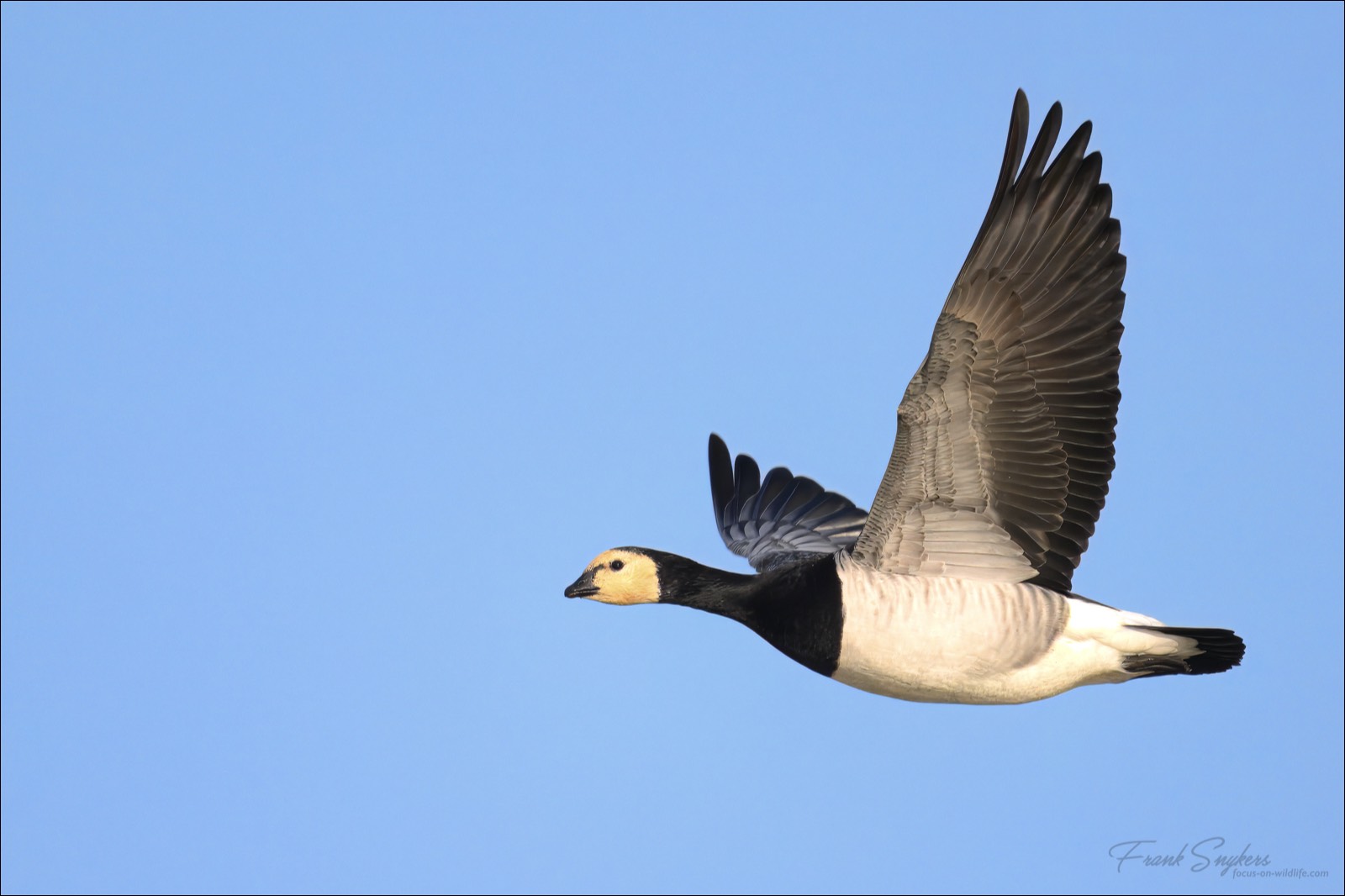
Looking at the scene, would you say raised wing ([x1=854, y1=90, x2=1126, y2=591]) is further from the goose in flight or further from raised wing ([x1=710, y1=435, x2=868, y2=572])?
raised wing ([x1=710, y1=435, x2=868, y2=572])

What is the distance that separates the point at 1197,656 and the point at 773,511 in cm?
592

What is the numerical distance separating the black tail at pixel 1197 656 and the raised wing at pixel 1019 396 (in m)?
0.94

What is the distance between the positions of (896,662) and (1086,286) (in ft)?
10.4

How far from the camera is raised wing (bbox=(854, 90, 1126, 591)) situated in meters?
11.1

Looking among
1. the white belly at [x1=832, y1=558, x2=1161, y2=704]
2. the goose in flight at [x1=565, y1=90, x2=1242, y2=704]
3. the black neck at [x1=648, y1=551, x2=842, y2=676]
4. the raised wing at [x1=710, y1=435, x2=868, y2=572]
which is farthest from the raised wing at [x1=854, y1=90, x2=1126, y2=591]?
the raised wing at [x1=710, y1=435, x2=868, y2=572]

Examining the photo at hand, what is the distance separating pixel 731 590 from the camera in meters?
12.7

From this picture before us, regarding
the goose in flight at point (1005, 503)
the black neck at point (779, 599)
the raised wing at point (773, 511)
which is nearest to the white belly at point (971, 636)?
the goose in flight at point (1005, 503)

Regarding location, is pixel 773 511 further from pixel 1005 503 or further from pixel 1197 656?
pixel 1197 656

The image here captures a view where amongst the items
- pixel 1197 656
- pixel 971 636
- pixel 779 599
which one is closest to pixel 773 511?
pixel 779 599

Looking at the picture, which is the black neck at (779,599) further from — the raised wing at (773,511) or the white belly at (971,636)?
the raised wing at (773,511)

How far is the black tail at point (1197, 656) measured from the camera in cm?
1189

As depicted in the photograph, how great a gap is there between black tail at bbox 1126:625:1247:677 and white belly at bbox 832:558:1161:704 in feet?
0.42

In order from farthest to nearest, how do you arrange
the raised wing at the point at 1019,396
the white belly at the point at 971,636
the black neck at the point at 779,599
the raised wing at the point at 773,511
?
the raised wing at the point at 773,511
the black neck at the point at 779,599
the white belly at the point at 971,636
the raised wing at the point at 1019,396

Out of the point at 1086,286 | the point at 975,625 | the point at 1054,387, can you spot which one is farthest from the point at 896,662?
the point at 1086,286
